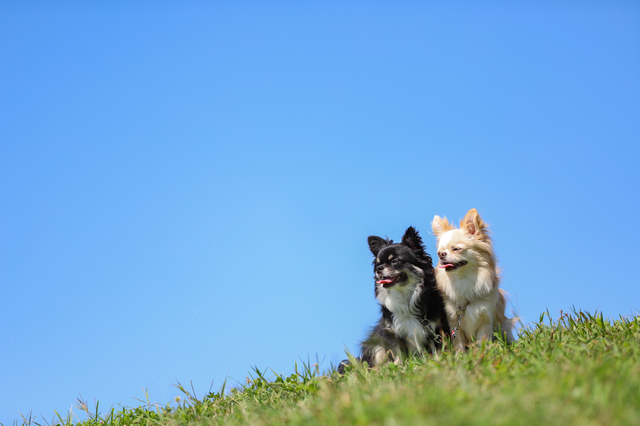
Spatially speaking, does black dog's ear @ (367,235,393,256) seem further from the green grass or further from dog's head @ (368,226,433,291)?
the green grass

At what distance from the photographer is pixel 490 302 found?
6.26 metres

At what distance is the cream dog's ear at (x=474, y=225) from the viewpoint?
6544 mm

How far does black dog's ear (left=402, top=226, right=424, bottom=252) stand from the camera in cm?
665

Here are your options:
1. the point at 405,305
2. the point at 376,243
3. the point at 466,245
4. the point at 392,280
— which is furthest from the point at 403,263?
the point at 466,245

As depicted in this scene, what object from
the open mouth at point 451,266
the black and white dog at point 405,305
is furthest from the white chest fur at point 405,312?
the open mouth at point 451,266

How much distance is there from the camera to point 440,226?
6797mm

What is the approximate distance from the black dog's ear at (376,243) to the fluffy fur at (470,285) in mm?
754

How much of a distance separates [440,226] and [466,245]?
0.52 meters

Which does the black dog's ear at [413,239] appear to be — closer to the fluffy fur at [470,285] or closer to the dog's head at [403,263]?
the dog's head at [403,263]

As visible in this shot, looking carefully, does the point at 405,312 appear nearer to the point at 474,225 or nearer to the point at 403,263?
the point at 403,263

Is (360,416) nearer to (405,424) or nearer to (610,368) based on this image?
(405,424)

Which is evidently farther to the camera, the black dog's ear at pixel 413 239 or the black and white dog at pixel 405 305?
the black dog's ear at pixel 413 239

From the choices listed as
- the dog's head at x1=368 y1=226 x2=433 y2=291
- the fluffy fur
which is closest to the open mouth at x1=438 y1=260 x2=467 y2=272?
the fluffy fur

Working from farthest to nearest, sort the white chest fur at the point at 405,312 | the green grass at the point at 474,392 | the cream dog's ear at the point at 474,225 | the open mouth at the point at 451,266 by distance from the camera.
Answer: the cream dog's ear at the point at 474,225 → the open mouth at the point at 451,266 → the white chest fur at the point at 405,312 → the green grass at the point at 474,392
